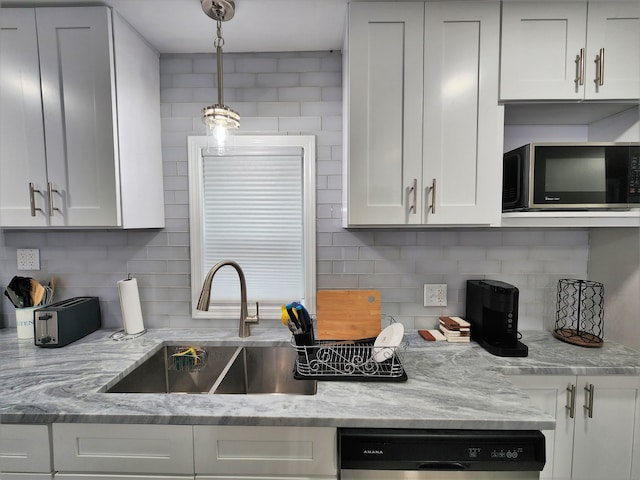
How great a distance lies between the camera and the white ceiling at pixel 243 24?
1363mm

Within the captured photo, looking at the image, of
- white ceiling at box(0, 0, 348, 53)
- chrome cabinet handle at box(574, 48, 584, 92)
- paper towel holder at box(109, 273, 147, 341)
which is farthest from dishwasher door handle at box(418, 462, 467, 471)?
white ceiling at box(0, 0, 348, 53)

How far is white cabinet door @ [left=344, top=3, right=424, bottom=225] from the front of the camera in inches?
53.9

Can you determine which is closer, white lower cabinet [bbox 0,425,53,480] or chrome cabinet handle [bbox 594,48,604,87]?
white lower cabinet [bbox 0,425,53,480]

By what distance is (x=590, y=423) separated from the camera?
4.47ft

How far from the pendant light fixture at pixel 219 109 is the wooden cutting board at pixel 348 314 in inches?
33.6

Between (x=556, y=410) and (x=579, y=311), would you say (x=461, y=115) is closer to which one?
(x=579, y=311)

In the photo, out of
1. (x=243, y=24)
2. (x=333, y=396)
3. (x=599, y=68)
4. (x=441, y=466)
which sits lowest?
A: (x=441, y=466)

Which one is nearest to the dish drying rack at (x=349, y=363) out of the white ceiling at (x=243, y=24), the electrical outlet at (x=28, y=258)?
the white ceiling at (x=243, y=24)

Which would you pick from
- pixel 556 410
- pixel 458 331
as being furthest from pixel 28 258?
pixel 556 410

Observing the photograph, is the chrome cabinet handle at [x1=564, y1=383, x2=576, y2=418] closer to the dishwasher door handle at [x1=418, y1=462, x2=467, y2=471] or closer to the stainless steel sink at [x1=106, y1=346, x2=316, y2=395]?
the dishwasher door handle at [x1=418, y1=462, x2=467, y2=471]

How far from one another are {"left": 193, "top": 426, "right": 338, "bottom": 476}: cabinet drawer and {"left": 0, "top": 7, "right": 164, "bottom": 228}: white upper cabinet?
3.36ft

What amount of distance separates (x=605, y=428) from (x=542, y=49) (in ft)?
5.52

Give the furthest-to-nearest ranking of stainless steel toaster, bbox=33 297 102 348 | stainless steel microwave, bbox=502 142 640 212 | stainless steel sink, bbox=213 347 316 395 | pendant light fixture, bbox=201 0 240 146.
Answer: stainless steel sink, bbox=213 347 316 395
stainless steel toaster, bbox=33 297 102 348
stainless steel microwave, bbox=502 142 640 212
pendant light fixture, bbox=201 0 240 146

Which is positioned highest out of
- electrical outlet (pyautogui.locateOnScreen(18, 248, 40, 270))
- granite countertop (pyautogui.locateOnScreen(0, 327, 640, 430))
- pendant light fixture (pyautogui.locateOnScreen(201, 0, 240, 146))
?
pendant light fixture (pyautogui.locateOnScreen(201, 0, 240, 146))
